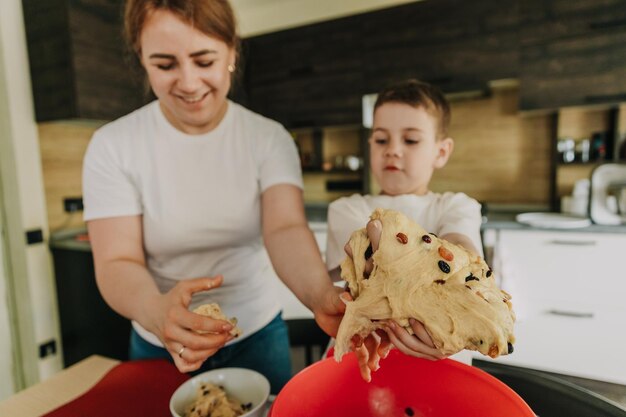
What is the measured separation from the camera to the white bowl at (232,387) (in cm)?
58

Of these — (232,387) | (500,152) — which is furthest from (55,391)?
(500,152)

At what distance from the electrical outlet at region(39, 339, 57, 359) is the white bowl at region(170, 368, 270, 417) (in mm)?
2265

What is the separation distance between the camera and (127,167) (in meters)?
0.90

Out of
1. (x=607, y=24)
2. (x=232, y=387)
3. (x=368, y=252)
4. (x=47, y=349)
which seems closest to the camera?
(x=368, y=252)

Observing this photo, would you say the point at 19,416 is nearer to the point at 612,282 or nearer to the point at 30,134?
the point at 30,134

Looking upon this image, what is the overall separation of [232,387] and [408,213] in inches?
23.2

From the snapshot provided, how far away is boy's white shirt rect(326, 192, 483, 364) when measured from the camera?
Answer: 914 mm

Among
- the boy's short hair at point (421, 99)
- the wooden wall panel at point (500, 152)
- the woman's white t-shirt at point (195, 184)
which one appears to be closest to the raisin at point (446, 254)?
the woman's white t-shirt at point (195, 184)

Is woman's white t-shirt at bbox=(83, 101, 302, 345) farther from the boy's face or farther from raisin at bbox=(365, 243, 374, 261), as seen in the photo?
raisin at bbox=(365, 243, 374, 261)

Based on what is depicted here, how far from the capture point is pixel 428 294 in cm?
46

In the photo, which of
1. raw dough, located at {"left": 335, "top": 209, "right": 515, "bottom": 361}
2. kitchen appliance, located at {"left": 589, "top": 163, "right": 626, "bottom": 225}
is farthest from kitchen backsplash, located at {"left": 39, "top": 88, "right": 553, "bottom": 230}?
raw dough, located at {"left": 335, "top": 209, "right": 515, "bottom": 361}

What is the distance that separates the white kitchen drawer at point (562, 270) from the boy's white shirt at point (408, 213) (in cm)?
122

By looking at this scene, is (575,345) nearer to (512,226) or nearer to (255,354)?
(512,226)

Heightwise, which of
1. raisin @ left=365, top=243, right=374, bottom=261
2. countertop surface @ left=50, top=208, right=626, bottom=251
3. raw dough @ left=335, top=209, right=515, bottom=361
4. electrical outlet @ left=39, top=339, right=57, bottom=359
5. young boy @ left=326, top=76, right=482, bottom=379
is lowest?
electrical outlet @ left=39, top=339, right=57, bottom=359
